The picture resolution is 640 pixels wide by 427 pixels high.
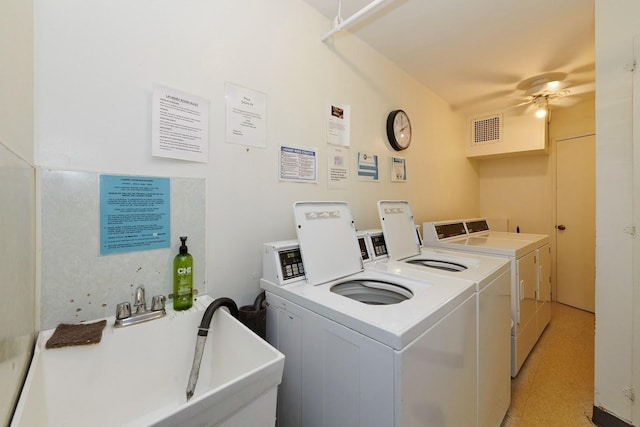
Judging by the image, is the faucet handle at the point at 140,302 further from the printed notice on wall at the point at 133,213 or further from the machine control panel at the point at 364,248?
the machine control panel at the point at 364,248

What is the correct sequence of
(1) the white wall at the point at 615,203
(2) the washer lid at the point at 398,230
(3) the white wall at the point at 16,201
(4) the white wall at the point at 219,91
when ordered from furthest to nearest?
(2) the washer lid at the point at 398,230 → (1) the white wall at the point at 615,203 → (4) the white wall at the point at 219,91 → (3) the white wall at the point at 16,201

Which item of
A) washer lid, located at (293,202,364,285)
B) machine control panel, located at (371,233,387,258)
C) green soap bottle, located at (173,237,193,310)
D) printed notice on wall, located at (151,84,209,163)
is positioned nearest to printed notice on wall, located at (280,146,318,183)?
washer lid, located at (293,202,364,285)

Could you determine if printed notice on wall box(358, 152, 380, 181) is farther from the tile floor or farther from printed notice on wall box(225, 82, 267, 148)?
the tile floor

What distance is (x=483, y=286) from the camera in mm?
1299

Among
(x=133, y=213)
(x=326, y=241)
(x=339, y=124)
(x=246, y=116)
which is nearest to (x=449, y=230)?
(x=339, y=124)

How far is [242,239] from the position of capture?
1.40 metres

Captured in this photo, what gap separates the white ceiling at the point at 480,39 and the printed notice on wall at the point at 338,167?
2.76 feet

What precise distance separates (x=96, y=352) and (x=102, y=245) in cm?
38

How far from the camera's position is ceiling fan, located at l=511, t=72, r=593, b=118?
8.61 ft

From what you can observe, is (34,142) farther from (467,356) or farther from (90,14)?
(467,356)

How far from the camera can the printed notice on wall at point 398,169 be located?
238 cm

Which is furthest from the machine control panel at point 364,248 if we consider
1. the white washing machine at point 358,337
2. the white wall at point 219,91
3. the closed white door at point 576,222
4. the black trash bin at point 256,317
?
the closed white door at point 576,222

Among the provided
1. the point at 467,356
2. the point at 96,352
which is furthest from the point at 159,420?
the point at 467,356

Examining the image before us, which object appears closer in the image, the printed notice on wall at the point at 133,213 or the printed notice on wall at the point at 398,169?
the printed notice on wall at the point at 133,213
